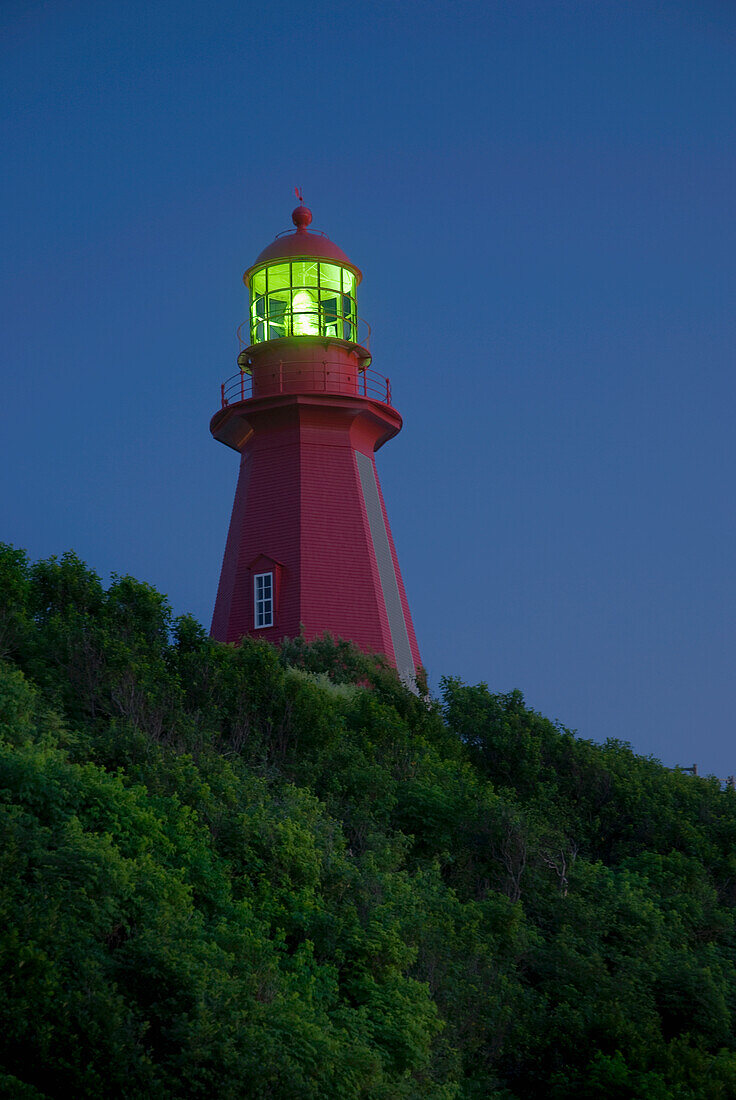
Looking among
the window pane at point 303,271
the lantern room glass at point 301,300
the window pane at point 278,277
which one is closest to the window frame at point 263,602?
the lantern room glass at point 301,300

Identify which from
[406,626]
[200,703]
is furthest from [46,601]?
[406,626]

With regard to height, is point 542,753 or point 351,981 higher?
point 542,753

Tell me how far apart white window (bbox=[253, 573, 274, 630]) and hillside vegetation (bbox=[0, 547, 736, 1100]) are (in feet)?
22.8

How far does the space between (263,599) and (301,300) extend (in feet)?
25.9

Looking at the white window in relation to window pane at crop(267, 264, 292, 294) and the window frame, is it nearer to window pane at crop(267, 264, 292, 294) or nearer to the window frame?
the window frame

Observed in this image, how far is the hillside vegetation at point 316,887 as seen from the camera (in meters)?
11.0

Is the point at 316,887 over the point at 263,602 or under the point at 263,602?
under

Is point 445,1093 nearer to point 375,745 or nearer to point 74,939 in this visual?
point 74,939

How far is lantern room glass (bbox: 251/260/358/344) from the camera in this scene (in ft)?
110

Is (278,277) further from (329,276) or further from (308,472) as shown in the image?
(308,472)

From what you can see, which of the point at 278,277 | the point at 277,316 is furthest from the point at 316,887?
the point at 278,277

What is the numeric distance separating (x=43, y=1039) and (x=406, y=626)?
2327 cm

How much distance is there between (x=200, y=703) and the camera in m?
20.2

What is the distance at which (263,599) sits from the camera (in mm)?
31688
